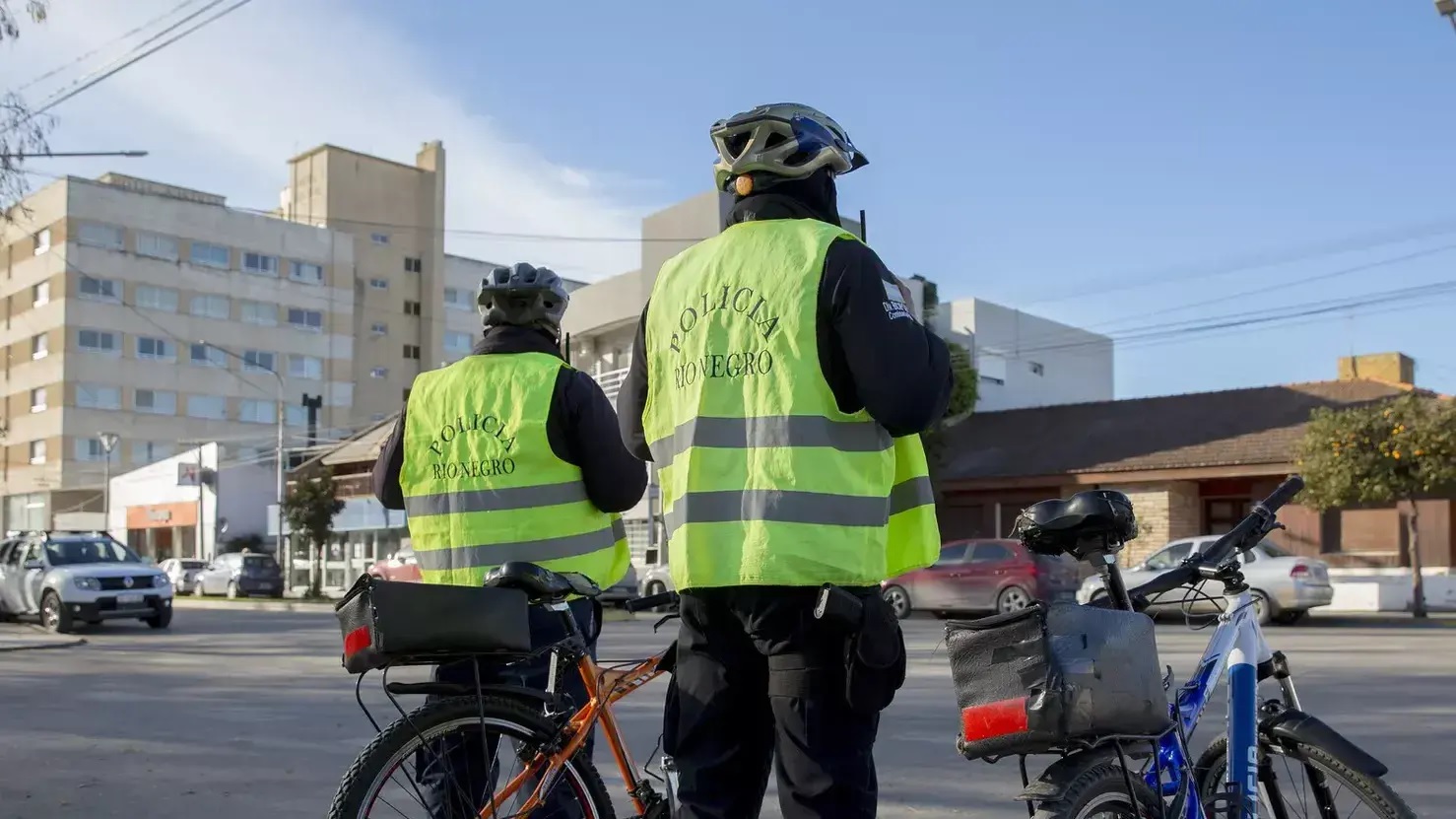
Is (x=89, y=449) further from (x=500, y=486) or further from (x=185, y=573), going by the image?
(x=500, y=486)

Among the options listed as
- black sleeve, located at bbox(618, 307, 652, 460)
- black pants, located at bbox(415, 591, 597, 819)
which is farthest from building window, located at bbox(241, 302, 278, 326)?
black sleeve, located at bbox(618, 307, 652, 460)

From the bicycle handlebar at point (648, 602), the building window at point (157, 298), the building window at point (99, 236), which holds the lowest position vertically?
the bicycle handlebar at point (648, 602)

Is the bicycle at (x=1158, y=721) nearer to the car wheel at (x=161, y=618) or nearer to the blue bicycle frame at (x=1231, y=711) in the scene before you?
the blue bicycle frame at (x=1231, y=711)

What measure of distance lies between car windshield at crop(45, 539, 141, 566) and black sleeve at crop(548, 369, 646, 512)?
2081 cm

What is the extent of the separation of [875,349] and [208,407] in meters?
71.4

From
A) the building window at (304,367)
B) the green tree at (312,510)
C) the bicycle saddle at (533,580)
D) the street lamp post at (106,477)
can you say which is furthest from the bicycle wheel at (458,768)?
the building window at (304,367)

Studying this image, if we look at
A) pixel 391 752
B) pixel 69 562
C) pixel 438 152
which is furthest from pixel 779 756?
pixel 438 152

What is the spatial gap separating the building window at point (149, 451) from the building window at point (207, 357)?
14.3 feet

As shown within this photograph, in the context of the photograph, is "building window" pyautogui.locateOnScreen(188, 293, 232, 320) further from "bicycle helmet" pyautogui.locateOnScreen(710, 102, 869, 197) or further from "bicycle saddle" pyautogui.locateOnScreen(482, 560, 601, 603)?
"bicycle helmet" pyautogui.locateOnScreen(710, 102, 869, 197)

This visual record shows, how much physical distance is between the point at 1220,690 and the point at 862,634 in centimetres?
155

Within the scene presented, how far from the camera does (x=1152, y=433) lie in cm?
3169

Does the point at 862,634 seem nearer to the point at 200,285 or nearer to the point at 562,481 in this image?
the point at 562,481

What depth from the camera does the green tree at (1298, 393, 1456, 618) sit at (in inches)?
922

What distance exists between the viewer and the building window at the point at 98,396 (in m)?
64.0
